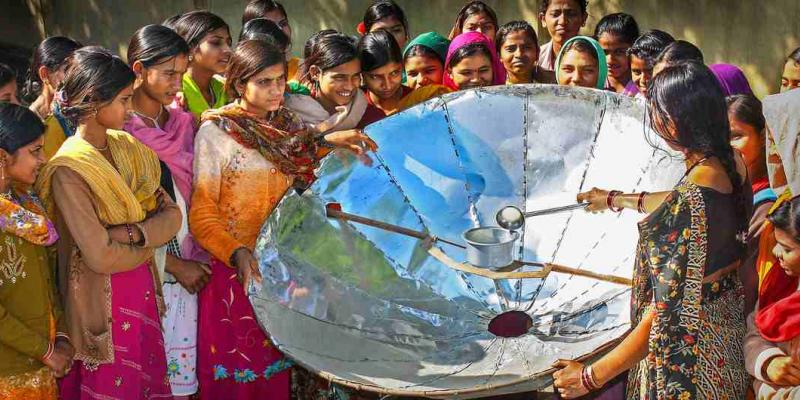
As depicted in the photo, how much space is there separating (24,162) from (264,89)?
96cm

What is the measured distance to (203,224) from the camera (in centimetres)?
369

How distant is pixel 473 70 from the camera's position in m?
4.82

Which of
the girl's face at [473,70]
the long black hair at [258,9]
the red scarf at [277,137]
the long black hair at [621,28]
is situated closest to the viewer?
the red scarf at [277,137]

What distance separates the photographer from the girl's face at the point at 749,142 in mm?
3867

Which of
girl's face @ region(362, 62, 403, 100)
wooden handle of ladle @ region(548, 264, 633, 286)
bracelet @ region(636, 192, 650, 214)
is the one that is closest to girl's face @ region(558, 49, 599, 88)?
girl's face @ region(362, 62, 403, 100)

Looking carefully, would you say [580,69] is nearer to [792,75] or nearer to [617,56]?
[617,56]

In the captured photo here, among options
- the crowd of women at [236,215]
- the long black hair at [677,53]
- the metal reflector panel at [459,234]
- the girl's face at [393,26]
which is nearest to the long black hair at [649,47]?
the crowd of women at [236,215]

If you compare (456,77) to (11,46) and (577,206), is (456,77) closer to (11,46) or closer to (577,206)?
(577,206)

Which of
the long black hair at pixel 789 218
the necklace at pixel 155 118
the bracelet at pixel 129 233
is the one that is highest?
the necklace at pixel 155 118

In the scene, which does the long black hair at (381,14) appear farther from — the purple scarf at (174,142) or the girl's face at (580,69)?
the purple scarf at (174,142)

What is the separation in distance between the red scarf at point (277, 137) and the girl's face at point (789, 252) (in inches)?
66.7

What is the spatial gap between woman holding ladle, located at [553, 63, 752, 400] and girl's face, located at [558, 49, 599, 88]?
1.71 m

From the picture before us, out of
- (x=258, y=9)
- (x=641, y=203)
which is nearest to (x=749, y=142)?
(x=641, y=203)

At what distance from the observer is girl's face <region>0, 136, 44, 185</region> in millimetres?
3236
